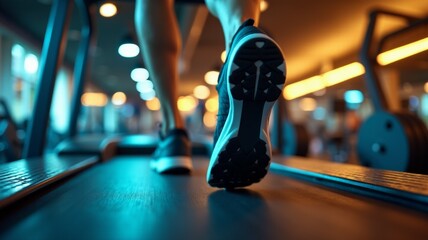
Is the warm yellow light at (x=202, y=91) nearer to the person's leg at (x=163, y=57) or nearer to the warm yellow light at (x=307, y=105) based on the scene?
the warm yellow light at (x=307, y=105)

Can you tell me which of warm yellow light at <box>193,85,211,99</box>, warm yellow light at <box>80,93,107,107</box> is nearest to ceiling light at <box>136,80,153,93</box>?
warm yellow light at <box>193,85,211,99</box>

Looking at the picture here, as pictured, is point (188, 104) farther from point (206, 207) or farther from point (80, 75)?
point (206, 207)

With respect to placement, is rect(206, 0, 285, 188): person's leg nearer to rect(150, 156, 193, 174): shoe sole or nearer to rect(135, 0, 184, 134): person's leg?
rect(150, 156, 193, 174): shoe sole

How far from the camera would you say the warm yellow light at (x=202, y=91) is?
13.7m

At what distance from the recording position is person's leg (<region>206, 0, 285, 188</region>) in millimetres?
708

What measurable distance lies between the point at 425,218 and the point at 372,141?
4.36ft

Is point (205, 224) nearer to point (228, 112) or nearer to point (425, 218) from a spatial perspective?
point (228, 112)

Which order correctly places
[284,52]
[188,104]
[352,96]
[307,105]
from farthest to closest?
[307,105] → [188,104] → [352,96] → [284,52]

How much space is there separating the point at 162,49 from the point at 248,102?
0.60 metres

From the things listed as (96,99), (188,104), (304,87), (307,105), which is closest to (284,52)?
(304,87)

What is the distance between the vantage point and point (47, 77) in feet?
5.78

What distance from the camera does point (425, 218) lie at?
0.61 m

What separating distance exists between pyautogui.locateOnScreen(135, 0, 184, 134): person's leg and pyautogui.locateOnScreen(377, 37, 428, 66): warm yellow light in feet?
4.88

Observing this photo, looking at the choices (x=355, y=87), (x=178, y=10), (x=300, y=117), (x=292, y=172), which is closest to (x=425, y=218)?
(x=292, y=172)
